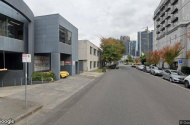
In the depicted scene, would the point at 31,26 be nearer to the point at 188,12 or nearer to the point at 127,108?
the point at 127,108

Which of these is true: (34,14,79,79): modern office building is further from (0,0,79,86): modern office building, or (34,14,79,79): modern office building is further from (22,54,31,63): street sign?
(22,54,31,63): street sign

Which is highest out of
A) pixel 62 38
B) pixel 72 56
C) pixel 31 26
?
pixel 31 26

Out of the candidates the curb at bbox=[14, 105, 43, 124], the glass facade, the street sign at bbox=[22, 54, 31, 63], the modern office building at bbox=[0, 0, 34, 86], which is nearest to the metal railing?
the modern office building at bbox=[0, 0, 34, 86]

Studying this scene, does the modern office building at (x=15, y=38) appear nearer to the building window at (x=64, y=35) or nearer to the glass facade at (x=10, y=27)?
the glass facade at (x=10, y=27)

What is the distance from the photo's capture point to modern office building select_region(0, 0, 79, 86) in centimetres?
1110

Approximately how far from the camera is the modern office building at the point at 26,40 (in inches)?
437

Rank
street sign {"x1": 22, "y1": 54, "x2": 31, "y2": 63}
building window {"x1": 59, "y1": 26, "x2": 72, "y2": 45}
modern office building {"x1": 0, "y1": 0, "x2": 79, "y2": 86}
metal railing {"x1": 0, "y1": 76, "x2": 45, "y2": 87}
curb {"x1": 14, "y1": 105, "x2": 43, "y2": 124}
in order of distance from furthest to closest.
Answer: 1. building window {"x1": 59, "y1": 26, "x2": 72, "y2": 45}
2. metal railing {"x1": 0, "y1": 76, "x2": 45, "y2": 87}
3. modern office building {"x1": 0, "y1": 0, "x2": 79, "y2": 86}
4. street sign {"x1": 22, "y1": 54, "x2": 31, "y2": 63}
5. curb {"x1": 14, "y1": 105, "x2": 43, "y2": 124}

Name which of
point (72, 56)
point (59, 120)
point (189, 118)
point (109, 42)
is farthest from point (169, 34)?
point (59, 120)

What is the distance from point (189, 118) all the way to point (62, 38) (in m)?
14.7

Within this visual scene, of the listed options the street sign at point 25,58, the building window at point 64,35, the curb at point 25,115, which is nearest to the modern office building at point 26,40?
the building window at point 64,35

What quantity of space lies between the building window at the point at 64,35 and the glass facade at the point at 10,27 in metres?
4.63

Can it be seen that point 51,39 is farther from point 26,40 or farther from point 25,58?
point 25,58

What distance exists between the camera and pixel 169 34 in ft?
106

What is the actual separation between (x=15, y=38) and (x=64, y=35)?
5.84 meters
